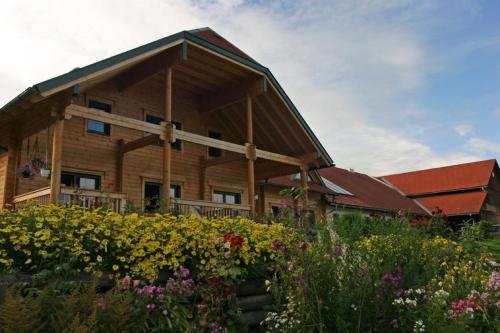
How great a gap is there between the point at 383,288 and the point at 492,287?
1.16 meters

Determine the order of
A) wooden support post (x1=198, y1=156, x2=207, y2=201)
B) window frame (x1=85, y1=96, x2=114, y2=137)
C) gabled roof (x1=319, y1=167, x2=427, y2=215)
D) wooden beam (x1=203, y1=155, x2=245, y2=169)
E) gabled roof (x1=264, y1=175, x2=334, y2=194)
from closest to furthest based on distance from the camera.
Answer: window frame (x1=85, y1=96, x2=114, y2=137) < wooden beam (x1=203, y1=155, x2=245, y2=169) < wooden support post (x1=198, y1=156, x2=207, y2=201) < gabled roof (x1=264, y1=175, x2=334, y2=194) < gabled roof (x1=319, y1=167, x2=427, y2=215)

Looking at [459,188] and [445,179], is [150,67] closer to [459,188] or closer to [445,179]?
[459,188]

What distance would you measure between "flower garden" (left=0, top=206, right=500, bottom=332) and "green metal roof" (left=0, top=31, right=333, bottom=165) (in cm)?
404

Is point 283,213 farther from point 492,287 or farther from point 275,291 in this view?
point 492,287

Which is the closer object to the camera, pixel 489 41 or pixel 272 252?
pixel 272 252

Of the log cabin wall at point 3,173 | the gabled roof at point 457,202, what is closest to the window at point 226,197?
the log cabin wall at point 3,173

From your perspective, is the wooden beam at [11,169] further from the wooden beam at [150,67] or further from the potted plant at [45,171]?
the wooden beam at [150,67]

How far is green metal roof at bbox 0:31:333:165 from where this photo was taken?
29.5ft

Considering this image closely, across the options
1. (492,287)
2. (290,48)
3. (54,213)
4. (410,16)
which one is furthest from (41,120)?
(492,287)

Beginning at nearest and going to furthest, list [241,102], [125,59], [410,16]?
[410,16], [125,59], [241,102]

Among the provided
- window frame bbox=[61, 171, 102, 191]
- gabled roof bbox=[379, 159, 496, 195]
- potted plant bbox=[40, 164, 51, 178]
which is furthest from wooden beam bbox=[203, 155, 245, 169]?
gabled roof bbox=[379, 159, 496, 195]

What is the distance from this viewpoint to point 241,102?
15203 mm

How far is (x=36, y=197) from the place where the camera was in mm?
10180

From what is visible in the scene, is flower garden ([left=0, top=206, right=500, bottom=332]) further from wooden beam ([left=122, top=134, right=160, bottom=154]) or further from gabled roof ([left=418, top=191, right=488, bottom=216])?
gabled roof ([left=418, top=191, right=488, bottom=216])
